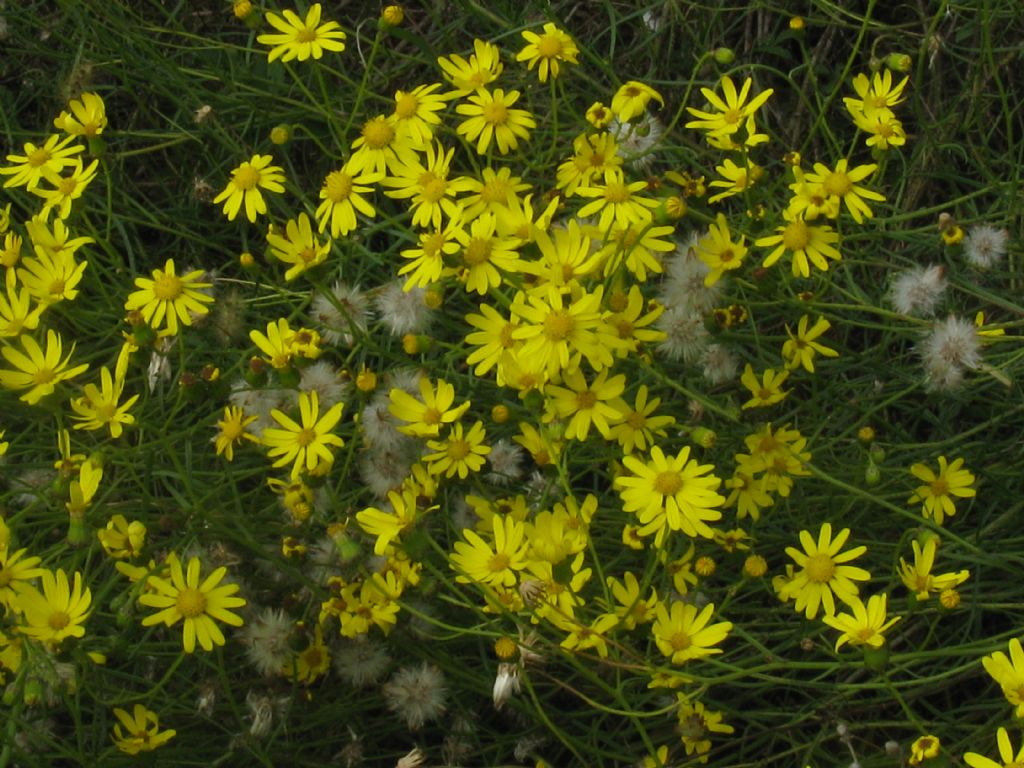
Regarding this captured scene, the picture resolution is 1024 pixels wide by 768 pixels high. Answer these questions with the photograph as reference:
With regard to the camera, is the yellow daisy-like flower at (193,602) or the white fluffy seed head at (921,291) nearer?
the yellow daisy-like flower at (193,602)

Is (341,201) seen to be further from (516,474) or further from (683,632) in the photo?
(683,632)

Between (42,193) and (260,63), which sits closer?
(42,193)

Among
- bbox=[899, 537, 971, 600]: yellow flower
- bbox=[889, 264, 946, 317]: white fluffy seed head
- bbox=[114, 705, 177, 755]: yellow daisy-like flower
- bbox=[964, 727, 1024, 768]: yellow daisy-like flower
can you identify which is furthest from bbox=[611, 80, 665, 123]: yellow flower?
bbox=[114, 705, 177, 755]: yellow daisy-like flower

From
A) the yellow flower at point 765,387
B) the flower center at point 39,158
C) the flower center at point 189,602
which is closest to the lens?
the flower center at point 189,602

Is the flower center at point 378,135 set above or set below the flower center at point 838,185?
below

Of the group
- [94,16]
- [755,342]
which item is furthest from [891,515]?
[94,16]

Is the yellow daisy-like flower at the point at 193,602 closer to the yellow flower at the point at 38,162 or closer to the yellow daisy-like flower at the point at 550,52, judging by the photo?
the yellow flower at the point at 38,162

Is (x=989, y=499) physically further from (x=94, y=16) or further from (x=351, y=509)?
(x=94, y=16)

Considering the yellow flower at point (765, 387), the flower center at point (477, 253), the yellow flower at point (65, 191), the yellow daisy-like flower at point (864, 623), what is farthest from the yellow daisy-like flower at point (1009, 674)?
the yellow flower at point (65, 191)
